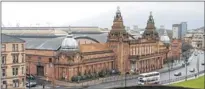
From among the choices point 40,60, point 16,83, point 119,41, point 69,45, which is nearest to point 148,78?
point 119,41

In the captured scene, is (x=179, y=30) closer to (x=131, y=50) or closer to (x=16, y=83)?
(x=131, y=50)

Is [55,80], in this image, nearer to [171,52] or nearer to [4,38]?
[4,38]

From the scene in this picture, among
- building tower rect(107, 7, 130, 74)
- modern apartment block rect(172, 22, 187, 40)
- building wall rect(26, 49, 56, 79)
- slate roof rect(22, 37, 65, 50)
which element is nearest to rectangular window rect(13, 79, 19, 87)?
building wall rect(26, 49, 56, 79)

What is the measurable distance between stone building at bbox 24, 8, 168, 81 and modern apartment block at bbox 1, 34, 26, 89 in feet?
17.0

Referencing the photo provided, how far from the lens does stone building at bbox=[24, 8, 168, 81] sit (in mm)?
35000

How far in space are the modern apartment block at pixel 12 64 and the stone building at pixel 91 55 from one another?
17.0 feet

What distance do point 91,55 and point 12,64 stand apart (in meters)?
9.81

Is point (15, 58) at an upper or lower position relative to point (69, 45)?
lower

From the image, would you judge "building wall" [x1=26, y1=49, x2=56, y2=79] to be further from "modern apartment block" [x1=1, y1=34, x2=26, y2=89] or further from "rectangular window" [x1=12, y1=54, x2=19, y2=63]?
"rectangular window" [x1=12, y1=54, x2=19, y2=63]

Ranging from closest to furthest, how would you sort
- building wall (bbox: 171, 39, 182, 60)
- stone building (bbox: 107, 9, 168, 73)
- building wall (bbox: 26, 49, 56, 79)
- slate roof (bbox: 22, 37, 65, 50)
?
1. building wall (bbox: 26, 49, 56, 79)
2. slate roof (bbox: 22, 37, 65, 50)
3. stone building (bbox: 107, 9, 168, 73)
4. building wall (bbox: 171, 39, 182, 60)

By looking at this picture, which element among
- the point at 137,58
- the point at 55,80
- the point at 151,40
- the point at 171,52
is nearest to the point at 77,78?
the point at 55,80

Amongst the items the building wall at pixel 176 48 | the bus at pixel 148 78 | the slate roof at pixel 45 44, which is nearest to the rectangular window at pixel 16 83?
the slate roof at pixel 45 44

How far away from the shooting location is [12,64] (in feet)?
97.0

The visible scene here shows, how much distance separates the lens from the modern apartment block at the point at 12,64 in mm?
28800
